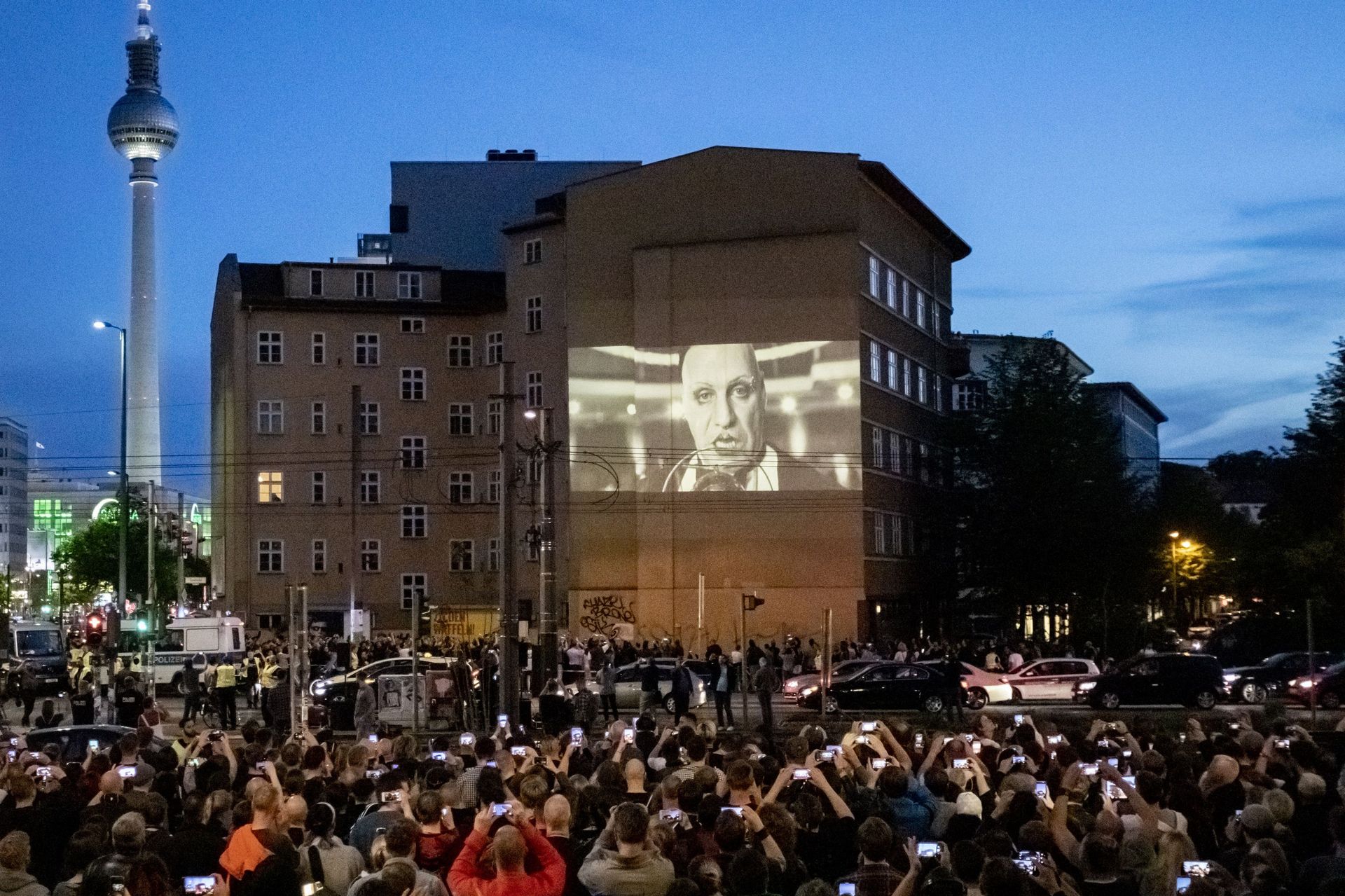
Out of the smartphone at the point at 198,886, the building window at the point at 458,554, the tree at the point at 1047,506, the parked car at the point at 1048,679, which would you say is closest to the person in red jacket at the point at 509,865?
the smartphone at the point at 198,886

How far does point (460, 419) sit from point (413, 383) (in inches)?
101

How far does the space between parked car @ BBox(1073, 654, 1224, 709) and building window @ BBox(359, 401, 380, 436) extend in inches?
1717

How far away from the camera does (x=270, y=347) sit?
258 ft

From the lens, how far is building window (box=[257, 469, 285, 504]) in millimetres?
78125

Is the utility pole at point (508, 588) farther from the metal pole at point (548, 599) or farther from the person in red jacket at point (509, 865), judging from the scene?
the person in red jacket at point (509, 865)

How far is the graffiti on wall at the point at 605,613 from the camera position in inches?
2630

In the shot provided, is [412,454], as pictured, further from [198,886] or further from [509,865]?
[198,886]

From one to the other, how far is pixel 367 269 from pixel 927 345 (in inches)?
973

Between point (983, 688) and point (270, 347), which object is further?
point (270, 347)

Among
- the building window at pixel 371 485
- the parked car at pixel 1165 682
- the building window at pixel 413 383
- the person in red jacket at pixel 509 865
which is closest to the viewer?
the person in red jacket at pixel 509 865

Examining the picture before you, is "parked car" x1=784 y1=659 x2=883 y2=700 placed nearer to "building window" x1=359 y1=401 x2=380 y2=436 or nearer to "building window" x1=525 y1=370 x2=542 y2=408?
"building window" x1=525 y1=370 x2=542 y2=408

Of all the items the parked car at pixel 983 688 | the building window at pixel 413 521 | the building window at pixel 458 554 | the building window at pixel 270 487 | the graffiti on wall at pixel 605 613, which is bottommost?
the parked car at pixel 983 688

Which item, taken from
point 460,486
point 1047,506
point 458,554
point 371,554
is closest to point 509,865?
point 1047,506

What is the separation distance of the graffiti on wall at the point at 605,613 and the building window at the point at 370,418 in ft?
55.5
